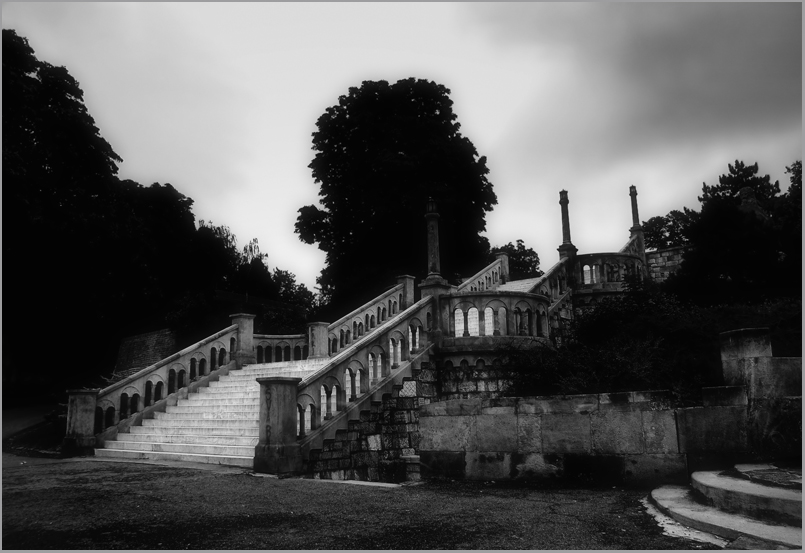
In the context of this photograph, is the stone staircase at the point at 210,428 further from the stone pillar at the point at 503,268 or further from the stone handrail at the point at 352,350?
the stone pillar at the point at 503,268

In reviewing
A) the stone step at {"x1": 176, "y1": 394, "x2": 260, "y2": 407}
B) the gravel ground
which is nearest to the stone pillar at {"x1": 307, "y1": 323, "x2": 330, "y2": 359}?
the stone step at {"x1": 176, "y1": 394, "x2": 260, "y2": 407}

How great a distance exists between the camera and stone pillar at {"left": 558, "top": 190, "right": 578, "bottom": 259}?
18.3 m

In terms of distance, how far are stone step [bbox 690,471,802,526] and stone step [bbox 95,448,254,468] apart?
5880mm

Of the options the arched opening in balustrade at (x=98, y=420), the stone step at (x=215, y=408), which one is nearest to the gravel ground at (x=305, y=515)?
the stone step at (x=215, y=408)

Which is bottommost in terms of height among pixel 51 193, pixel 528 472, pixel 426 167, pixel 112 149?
pixel 528 472

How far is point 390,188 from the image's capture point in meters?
25.3

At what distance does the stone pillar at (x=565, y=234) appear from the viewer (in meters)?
18.3

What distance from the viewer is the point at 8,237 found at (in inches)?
215

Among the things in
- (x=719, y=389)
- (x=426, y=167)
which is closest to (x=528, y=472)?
(x=719, y=389)

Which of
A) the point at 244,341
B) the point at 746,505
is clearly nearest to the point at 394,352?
the point at 244,341

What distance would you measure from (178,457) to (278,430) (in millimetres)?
2621

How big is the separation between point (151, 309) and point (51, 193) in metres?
18.9

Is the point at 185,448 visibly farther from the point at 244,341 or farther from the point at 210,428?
the point at 244,341

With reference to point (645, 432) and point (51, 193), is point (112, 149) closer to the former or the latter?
point (51, 193)
